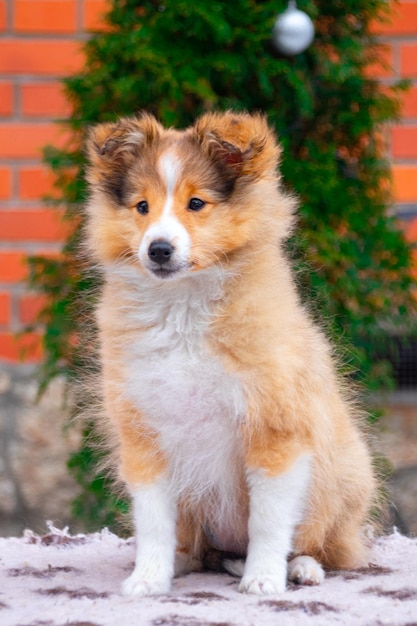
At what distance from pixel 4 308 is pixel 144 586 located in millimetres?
2714

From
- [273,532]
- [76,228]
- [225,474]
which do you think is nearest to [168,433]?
[225,474]

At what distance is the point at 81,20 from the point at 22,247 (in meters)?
1.15

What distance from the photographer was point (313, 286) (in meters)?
3.70

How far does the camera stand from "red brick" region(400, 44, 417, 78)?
5160 millimetres

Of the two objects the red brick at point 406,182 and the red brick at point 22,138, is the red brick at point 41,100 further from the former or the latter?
the red brick at point 406,182

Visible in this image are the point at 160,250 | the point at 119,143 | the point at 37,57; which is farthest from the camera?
the point at 37,57

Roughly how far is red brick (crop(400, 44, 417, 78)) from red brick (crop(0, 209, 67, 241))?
6.10ft

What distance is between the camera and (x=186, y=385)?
2.74m

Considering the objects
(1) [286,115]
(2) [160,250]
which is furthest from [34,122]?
(2) [160,250]

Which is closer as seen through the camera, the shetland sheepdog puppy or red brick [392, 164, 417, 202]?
the shetland sheepdog puppy

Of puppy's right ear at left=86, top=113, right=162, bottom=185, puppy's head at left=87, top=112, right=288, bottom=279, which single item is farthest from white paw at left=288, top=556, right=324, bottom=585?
puppy's right ear at left=86, top=113, right=162, bottom=185

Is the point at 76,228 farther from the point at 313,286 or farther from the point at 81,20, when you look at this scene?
the point at 81,20

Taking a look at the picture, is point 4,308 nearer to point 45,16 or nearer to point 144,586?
point 45,16

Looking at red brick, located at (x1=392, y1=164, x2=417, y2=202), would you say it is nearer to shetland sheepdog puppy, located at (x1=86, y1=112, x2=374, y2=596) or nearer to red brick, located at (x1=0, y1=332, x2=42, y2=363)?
red brick, located at (x1=0, y1=332, x2=42, y2=363)
